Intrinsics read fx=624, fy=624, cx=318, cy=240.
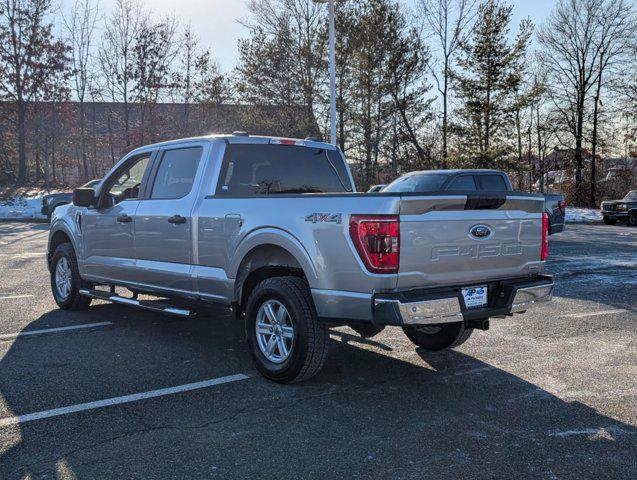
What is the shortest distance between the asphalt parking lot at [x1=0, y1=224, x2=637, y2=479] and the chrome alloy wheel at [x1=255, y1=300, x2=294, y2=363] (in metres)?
0.24

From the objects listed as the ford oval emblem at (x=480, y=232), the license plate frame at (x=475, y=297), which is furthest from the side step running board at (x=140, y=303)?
the ford oval emblem at (x=480, y=232)

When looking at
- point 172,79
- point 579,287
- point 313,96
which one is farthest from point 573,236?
A: point 172,79

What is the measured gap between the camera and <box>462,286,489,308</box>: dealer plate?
4407 mm

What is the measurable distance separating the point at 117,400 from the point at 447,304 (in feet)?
7.86

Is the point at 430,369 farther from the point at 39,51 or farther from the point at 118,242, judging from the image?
the point at 39,51

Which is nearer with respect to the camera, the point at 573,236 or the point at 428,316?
the point at 428,316

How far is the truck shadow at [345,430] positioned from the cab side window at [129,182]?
6.15 ft

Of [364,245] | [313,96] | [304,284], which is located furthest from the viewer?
[313,96]

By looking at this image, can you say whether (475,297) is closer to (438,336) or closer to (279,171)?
(438,336)

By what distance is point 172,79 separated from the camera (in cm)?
3444

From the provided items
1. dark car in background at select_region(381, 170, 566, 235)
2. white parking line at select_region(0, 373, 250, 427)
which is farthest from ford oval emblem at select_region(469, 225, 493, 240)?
dark car in background at select_region(381, 170, 566, 235)

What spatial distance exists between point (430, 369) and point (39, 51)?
33754 mm

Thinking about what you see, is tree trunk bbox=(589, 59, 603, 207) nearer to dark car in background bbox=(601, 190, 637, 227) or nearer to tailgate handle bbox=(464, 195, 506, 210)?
dark car in background bbox=(601, 190, 637, 227)

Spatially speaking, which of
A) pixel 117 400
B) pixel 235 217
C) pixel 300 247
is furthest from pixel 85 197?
pixel 300 247
